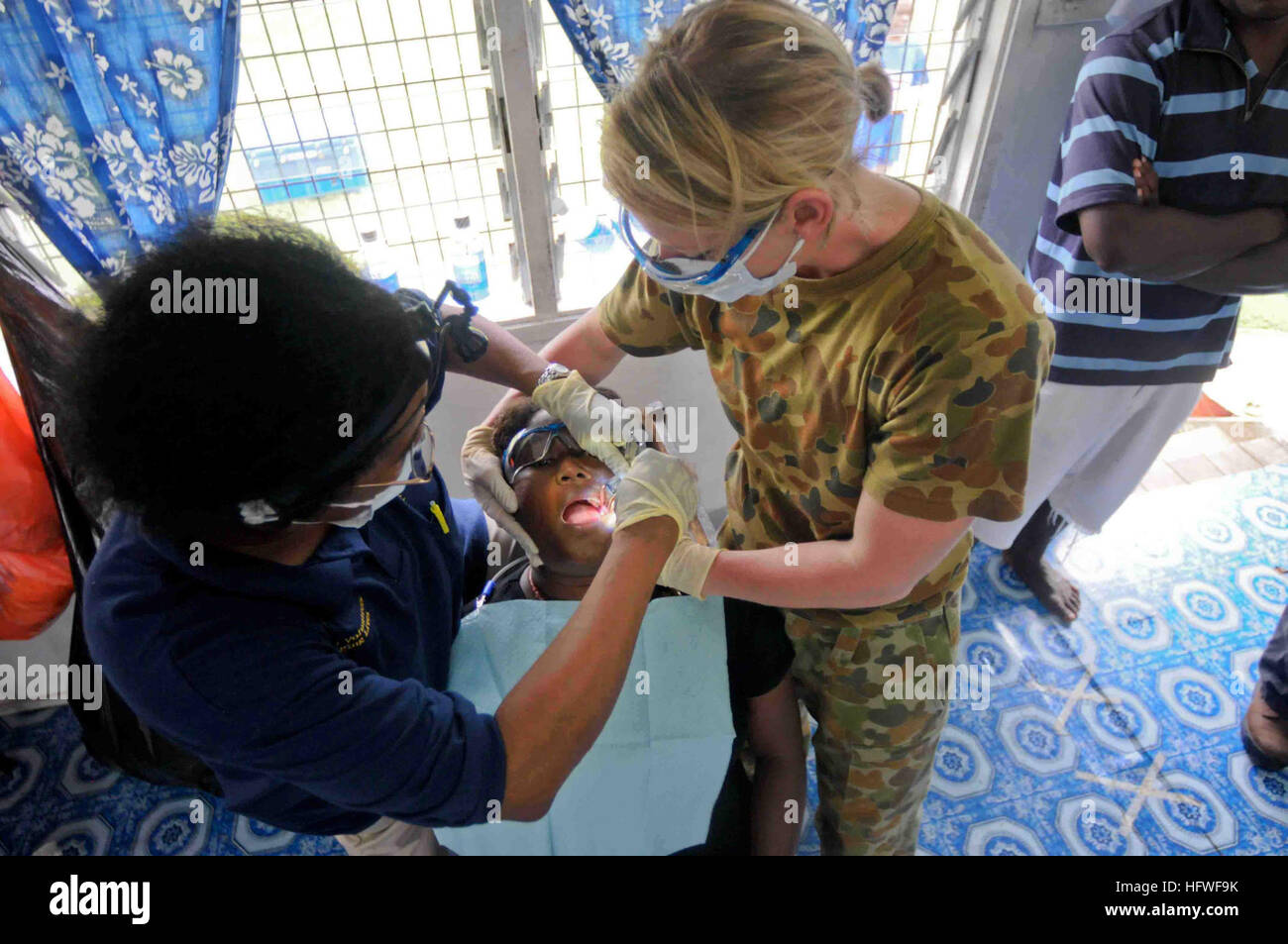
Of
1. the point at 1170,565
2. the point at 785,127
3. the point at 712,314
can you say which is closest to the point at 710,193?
the point at 785,127

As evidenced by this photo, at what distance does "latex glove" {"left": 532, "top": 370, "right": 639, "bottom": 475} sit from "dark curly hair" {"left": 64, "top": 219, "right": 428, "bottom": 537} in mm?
611

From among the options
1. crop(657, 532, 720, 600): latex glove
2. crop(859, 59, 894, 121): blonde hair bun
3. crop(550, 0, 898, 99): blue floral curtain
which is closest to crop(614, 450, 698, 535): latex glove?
crop(657, 532, 720, 600): latex glove

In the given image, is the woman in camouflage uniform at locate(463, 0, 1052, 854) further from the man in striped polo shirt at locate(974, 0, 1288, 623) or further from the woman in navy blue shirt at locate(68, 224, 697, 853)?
the man in striped polo shirt at locate(974, 0, 1288, 623)

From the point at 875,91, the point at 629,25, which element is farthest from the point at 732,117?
the point at 629,25

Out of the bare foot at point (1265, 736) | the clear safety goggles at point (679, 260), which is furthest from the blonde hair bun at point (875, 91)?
the bare foot at point (1265, 736)

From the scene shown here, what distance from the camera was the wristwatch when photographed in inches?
67.7

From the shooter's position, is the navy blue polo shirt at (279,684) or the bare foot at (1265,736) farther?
the bare foot at (1265,736)

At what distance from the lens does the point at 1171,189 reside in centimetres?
190

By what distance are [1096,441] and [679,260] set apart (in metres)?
1.81

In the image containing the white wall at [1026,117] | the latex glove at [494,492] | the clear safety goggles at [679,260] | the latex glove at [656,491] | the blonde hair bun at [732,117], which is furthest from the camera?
the white wall at [1026,117]

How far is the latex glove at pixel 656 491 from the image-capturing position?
1337 mm

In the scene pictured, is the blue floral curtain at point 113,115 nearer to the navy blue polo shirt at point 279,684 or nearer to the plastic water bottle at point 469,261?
the plastic water bottle at point 469,261

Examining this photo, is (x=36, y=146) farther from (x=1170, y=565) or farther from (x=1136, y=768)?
(x=1170, y=565)

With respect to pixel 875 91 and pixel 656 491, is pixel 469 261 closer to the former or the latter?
pixel 656 491
